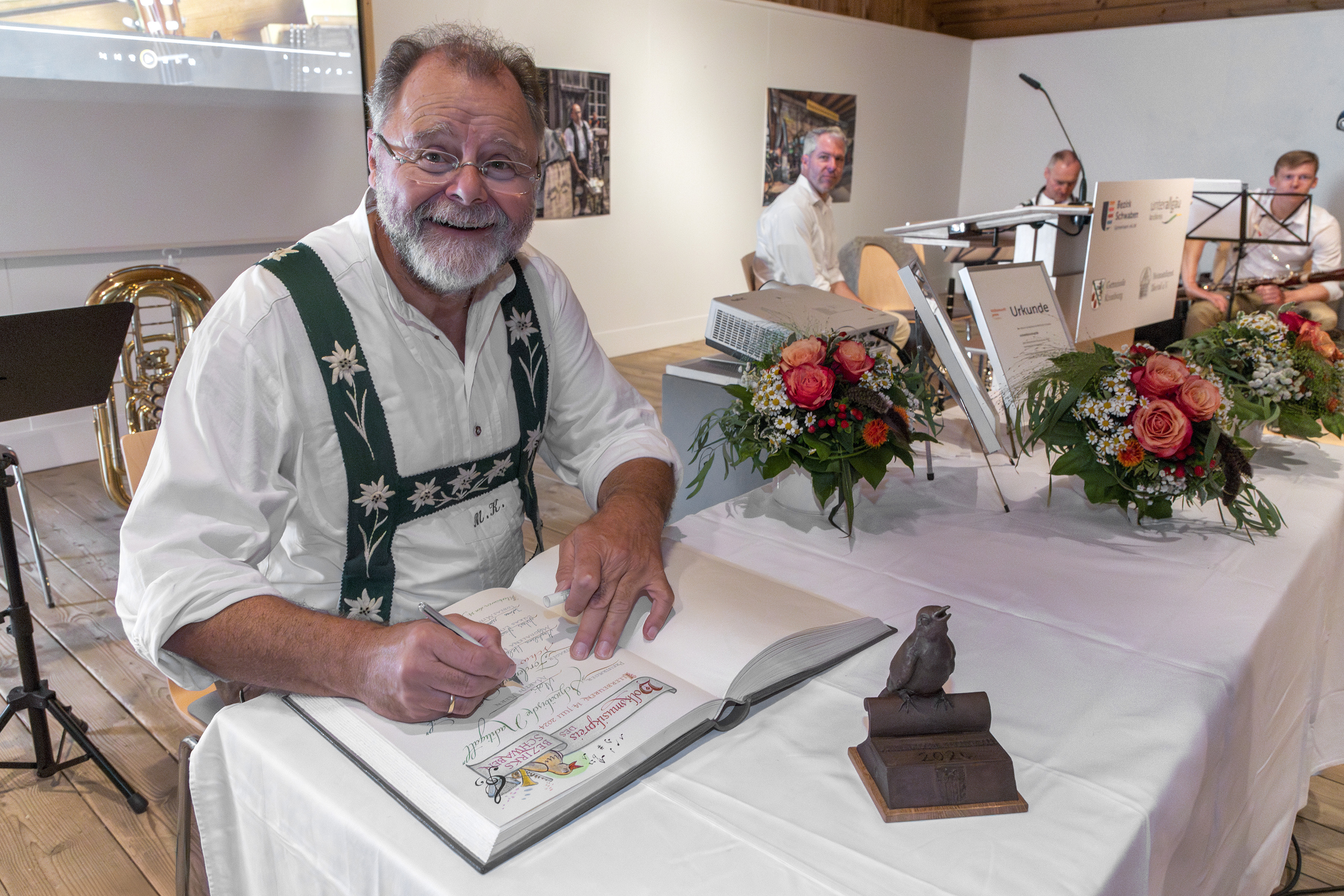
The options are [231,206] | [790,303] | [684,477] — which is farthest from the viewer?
[231,206]

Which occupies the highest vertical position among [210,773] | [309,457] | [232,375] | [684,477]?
[232,375]

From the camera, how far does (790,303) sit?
239cm

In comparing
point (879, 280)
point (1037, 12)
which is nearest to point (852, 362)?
point (879, 280)

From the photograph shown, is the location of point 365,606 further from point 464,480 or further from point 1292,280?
point 1292,280

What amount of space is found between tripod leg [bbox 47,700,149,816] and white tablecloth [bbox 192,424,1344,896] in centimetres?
136

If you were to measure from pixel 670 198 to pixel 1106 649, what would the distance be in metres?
6.40

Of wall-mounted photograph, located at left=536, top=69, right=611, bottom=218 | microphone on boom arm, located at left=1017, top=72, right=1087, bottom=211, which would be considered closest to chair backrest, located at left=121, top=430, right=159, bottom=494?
wall-mounted photograph, located at left=536, top=69, right=611, bottom=218

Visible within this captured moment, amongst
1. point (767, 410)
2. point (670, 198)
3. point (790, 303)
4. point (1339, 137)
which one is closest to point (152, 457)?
point (767, 410)

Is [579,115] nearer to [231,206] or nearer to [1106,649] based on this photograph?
[231,206]

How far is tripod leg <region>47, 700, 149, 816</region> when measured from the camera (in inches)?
81.9

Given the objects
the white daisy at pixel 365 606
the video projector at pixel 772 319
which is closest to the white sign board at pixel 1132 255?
the video projector at pixel 772 319

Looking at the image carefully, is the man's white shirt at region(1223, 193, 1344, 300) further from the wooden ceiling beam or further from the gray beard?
the gray beard

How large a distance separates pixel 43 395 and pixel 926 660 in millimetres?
2177

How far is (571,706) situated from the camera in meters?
0.91
